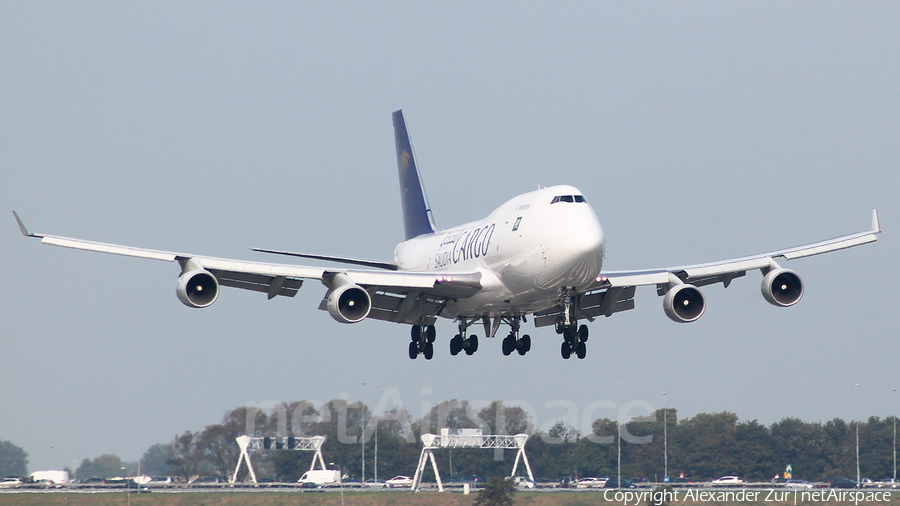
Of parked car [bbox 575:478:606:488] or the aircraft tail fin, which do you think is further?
parked car [bbox 575:478:606:488]

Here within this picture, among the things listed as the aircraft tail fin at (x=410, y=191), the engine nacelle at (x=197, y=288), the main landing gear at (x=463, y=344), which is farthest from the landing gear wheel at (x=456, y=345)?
the engine nacelle at (x=197, y=288)

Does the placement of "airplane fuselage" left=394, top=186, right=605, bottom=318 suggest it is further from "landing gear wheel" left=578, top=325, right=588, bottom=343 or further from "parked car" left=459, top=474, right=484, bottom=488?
"parked car" left=459, top=474, right=484, bottom=488

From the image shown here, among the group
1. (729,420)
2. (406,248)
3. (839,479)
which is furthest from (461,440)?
(406,248)

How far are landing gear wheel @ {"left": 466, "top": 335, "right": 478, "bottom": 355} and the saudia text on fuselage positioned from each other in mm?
3123

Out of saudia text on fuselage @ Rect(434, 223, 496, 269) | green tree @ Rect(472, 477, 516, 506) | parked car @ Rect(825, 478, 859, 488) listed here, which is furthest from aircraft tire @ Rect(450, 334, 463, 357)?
parked car @ Rect(825, 478, 859, 488)

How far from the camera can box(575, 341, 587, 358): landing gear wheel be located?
37062 millimetres

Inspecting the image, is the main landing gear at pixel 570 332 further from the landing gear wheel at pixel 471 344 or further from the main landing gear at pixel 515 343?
the landing gear wheel at pixel 471 344

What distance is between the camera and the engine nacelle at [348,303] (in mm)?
33812

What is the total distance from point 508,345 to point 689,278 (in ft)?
23.8

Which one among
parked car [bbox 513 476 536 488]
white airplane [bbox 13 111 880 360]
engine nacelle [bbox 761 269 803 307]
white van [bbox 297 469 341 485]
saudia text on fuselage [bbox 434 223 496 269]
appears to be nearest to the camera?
white airplane [bbox 13 111 880 360]

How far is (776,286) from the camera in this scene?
36500 mm

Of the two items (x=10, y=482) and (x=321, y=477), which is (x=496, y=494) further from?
(x=10, y=482)

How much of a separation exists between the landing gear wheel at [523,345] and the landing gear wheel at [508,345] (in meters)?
0.19

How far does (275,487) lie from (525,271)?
4602cm
